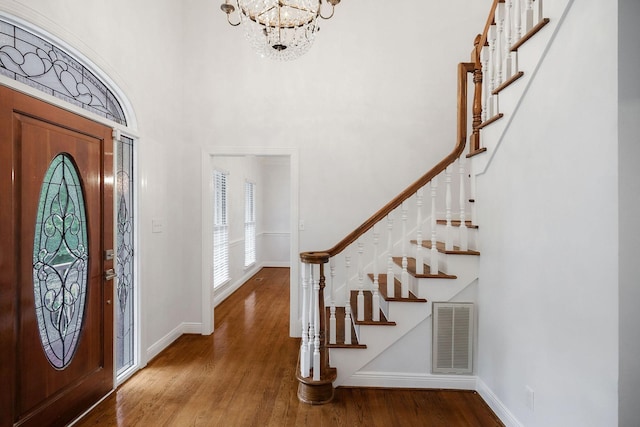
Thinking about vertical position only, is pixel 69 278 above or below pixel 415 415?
above

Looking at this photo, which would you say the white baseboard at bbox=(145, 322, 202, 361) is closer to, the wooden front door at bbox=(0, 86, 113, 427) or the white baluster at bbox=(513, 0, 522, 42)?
the wooden front door at bbox=(0, 86, 113, 427)

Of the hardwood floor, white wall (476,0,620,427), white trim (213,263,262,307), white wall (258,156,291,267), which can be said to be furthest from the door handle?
white wall (258,156,291,267)

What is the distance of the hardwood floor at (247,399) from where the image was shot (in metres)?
2.33

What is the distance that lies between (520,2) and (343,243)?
208 cm

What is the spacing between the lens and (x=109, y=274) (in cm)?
264

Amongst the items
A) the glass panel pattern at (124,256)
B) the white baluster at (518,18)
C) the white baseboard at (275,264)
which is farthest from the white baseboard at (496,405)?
the white baseboard at (275,264)

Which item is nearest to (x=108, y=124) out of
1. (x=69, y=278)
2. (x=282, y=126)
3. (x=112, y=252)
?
(x=112, y=252)

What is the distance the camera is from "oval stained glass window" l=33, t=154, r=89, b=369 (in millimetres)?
2082

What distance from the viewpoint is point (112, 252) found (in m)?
2.69

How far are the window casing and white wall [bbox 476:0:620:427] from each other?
18.1 ft

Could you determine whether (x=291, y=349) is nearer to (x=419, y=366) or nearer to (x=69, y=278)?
(x=419, y=366)

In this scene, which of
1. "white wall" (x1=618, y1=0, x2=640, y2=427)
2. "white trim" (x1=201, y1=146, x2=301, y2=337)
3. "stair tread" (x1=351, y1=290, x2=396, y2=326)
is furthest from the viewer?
"white trim" (x1=201, y1=146, x2=301, y2=337)

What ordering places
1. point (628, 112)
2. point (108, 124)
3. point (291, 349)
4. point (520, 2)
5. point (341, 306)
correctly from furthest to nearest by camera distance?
point (341, 306), point (291, 349), point (108, 124), point (520, 2), point (628, 112)

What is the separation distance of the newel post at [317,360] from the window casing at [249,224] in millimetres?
4657
